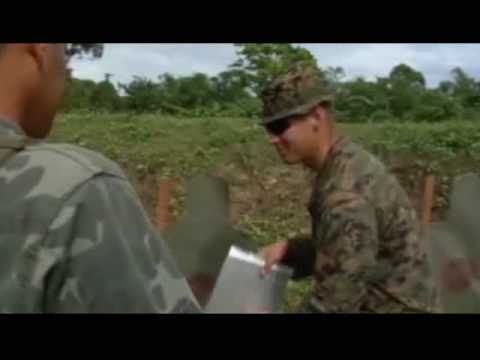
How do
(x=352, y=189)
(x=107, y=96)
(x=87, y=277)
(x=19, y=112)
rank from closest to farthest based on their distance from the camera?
(x=87, y=277), (x=19, y=112), (x=352, y=189), (x=107, y=96)

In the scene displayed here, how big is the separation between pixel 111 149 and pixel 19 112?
955cm

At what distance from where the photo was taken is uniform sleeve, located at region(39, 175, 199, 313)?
979 mm

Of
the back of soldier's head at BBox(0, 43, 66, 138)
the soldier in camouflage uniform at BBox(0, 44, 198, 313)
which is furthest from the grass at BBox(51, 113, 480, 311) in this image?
the soldier in camouflage uniform at BBox(0, 44, 198, 313)

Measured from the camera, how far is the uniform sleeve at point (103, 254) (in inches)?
38.6

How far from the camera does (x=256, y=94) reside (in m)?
11.3

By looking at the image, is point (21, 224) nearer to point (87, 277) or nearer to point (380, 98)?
point (87, 277)

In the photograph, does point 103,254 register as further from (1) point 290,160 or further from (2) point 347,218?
(1) point 290,160

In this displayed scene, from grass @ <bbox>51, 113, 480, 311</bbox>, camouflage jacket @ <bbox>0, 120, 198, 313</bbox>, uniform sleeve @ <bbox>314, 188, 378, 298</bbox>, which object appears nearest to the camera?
camouflage jacket @ <bbox>0, 120, 198, 313</bbox>

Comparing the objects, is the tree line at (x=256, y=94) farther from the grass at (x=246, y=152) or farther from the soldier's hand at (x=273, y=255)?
the soldier's hand at (x=273, y=255)

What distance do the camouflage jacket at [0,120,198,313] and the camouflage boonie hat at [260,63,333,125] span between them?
1.71 metres

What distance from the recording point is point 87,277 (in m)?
0.98

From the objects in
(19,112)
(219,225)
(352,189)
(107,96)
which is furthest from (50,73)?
(107,96)

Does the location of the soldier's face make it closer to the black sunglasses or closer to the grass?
the black sunglasses
